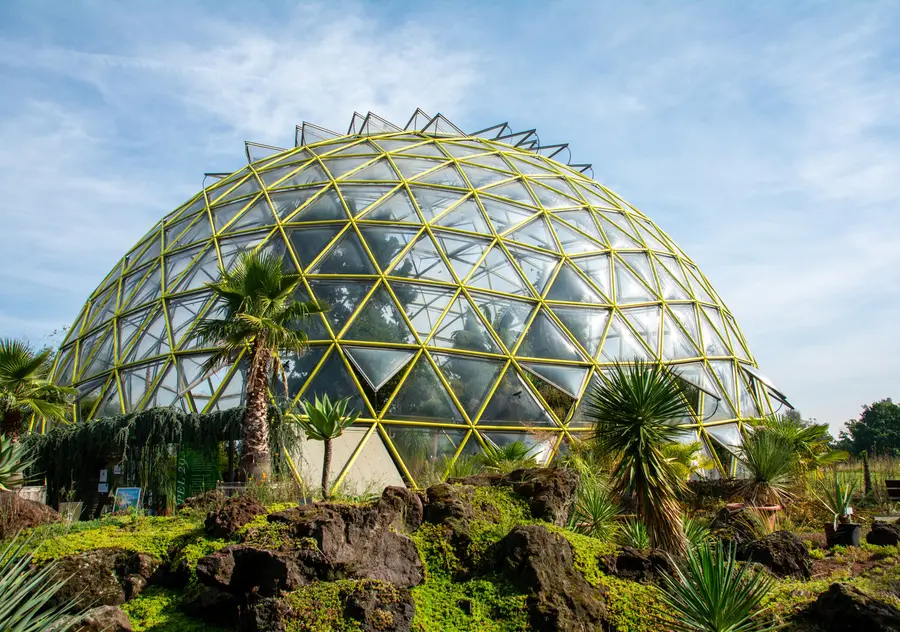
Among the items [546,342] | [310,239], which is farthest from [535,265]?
[310,239]

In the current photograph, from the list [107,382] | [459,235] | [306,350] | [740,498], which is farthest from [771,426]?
[107,382]

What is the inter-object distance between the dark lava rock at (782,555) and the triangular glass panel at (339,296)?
11.7 m

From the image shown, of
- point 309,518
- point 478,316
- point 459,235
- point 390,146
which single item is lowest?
point 309,518

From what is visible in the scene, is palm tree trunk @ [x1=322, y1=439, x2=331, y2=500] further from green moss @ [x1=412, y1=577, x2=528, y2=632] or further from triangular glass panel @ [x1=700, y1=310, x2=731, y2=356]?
triangular glass panel @ [x1=700, y1=310, x2=731, y2=356]

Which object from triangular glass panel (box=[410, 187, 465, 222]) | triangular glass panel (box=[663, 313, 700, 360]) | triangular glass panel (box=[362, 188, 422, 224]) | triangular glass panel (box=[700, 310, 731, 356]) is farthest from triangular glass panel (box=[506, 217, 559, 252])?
triangular glass panel (box=[700, 310, 731, 356])

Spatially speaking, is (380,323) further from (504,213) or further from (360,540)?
(360,540)

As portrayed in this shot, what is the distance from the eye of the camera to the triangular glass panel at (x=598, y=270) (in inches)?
882

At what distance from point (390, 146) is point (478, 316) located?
10.6 metres

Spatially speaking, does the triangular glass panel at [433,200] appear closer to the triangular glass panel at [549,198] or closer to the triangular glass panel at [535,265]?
the triangular glass panel at [535,265]

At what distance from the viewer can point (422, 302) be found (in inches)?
767

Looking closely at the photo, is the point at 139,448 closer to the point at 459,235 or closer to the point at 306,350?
the point at 306,350

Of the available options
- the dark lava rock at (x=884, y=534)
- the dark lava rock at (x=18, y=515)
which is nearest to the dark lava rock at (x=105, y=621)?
the dark lava rock at (x=18, y=515)

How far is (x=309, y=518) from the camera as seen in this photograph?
8.37 metres

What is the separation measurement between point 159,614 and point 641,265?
19980mm
